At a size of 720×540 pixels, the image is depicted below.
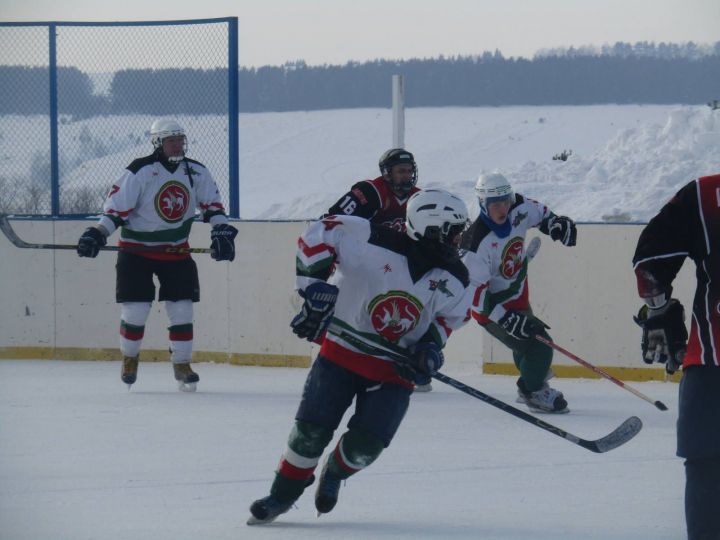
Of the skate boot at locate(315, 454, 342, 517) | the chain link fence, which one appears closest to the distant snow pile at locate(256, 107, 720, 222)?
the chain link fence

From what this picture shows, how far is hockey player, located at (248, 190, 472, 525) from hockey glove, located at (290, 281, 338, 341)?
5cm

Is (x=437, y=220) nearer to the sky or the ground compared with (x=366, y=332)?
nearer to the sky

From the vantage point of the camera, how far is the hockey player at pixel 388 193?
6082mm

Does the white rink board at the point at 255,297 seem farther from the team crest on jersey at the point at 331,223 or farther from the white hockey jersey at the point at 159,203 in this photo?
the team crest on jersey at the point at 331,223

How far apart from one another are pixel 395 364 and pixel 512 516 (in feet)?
1.96

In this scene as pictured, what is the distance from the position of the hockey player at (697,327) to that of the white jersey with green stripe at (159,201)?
13.6ft

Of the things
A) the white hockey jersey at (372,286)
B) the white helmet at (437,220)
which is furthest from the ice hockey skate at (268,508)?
the white helmet at (437,220)

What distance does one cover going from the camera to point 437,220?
12.3ft

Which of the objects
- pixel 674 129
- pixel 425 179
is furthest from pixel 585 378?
pixel 425 179

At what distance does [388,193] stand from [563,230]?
785 millimetres

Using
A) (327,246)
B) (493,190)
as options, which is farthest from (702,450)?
(493,190)

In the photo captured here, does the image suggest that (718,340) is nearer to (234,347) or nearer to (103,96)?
(234,347)

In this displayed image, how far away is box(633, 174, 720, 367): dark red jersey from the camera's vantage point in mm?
2795

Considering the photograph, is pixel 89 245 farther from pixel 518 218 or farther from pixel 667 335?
pixel 667 335
